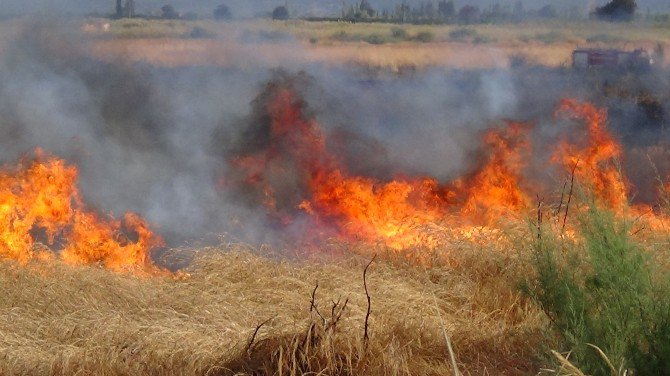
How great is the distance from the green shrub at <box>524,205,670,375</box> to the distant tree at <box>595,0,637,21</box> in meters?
13.8

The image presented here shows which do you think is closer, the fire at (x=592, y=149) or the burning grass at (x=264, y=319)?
the burning grass at (x=264, y=319)

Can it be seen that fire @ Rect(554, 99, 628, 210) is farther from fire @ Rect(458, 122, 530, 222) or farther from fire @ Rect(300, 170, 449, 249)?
fire @ Rect(300, 170, 449, 249)

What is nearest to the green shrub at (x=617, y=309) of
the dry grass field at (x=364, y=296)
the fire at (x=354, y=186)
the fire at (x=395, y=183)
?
the dry grass field at (x=364, y=296)

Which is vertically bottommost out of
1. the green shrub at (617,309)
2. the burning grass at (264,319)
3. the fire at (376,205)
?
the fire at (376,205)

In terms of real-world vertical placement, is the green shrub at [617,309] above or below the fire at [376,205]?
above

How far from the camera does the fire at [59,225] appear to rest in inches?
505

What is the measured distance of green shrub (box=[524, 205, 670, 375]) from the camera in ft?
20.7

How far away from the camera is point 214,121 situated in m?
17.4

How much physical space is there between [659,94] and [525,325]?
2012 centimetres

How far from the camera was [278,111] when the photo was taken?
57.4 ft

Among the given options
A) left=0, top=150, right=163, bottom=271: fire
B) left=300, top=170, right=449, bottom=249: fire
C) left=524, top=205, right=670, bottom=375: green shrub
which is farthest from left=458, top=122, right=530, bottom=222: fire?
left=524, top=205, right=670, bottom=375: green shrub

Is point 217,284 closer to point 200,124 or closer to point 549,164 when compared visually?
point 200,124

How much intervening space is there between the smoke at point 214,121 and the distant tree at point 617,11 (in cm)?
194

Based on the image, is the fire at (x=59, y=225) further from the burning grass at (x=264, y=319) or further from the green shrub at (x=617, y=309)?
the green shrub at (x=617, y=309)
